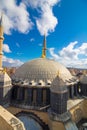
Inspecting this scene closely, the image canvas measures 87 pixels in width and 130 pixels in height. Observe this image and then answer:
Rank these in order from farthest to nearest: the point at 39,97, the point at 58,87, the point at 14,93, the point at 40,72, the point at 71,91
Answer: the point at 40,72 → the point at 71,91 → the point at 14,93 → the point at 39,97 → the point at 58,87

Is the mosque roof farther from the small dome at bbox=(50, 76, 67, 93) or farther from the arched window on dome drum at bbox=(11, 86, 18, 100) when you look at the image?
the arched window on dome drum at bbox=(11, 86, 18, 100)

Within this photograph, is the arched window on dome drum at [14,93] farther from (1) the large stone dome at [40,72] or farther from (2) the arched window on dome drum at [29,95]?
(2) the arched window on dome drum at [29,95]

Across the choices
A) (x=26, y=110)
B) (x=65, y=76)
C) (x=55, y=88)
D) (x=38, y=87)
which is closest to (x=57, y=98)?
(x=55, y=88)

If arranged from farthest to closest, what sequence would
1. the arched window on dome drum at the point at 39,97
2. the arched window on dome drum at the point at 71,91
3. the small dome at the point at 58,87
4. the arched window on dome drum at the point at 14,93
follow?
the arched window on dome drum at the point at 71,91 < the arched window on dome drum at the point at 14,93 < the arched window on dome drum at the point at 39,97 < the small dome at the point at 58,87

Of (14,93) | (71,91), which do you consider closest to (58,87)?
(71,91)

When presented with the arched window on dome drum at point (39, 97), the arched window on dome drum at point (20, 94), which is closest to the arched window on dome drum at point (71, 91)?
the arched window on dome drum at point (39, 97)

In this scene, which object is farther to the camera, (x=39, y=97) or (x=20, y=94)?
(x=20, y=94)

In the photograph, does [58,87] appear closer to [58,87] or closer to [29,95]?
[58,87]

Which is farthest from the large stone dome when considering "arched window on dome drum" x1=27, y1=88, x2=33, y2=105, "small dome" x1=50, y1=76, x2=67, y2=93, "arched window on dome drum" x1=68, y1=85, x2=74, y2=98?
"small dome" x1=50, y1=76, x2=67, y2=93

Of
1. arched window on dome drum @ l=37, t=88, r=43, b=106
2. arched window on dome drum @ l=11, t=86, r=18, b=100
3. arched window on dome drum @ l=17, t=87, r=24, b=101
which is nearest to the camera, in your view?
arched window on dome drum @ l=37, t=88, r=43, b=106

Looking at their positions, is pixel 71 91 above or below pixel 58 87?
below

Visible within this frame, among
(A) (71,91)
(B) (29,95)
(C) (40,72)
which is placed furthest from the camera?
(C) (40,72)

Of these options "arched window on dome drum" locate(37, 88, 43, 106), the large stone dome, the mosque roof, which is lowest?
"arched window on dome drum" locate(37, 88, 43, 106)

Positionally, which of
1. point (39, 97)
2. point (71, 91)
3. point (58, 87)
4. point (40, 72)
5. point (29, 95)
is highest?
point (40, 72)
